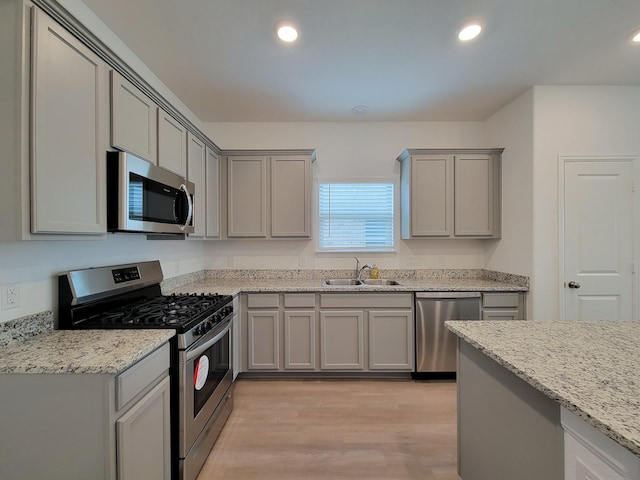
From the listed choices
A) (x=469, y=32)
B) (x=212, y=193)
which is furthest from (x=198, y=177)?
(x=469, y=32)

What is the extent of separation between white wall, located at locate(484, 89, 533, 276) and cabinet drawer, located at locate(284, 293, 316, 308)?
215 cm

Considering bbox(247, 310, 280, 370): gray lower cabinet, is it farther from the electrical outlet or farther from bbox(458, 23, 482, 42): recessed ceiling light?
bbox(458, 23, 482, 42): recessed ceiling light

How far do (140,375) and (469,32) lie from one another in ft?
9.33

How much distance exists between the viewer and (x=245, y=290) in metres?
2.81

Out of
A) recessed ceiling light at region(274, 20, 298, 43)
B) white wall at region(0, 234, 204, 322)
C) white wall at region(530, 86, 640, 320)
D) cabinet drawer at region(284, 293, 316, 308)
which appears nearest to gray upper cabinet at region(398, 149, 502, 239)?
white wall at region(530, 86, 640, 320)

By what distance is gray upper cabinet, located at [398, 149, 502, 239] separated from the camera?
318 cm

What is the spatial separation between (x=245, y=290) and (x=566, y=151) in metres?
3.41

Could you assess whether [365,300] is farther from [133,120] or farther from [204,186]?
[133,120]

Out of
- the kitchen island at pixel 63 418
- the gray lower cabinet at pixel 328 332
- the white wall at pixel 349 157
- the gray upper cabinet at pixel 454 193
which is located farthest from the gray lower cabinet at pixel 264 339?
the gray upper cabinet at pixel 454 193

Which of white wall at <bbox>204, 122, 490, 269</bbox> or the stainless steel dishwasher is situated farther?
white wall at <bbox>204, 122, 490, 269</bbox>

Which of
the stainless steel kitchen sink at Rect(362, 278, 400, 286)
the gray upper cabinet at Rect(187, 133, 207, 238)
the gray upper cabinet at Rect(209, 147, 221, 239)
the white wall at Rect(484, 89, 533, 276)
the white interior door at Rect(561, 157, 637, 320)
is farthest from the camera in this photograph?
the stainless steel kitchen sink at Rect(362, 278, 400, 286)

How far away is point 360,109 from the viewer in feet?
10.2

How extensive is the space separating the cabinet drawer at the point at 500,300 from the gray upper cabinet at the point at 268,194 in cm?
196

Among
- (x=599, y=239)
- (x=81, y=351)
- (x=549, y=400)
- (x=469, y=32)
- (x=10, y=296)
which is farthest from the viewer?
(x=599, y=239)
